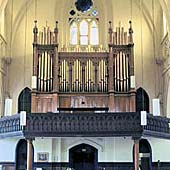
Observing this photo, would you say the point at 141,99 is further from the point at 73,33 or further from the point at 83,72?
the point at 73,33

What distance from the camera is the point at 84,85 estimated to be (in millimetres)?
21375

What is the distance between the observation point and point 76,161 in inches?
911

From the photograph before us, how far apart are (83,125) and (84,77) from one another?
3.42 meters

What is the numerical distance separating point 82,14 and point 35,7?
274 cm

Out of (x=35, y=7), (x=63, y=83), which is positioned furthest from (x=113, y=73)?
(x=35, y=7)

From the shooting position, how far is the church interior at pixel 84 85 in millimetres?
18797

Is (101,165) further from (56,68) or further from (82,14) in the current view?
(82,14)

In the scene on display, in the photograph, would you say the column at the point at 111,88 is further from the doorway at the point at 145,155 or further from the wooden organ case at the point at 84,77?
the doorway at the point at 145,155

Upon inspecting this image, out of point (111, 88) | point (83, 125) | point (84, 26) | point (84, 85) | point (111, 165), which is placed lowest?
point (111, 165)

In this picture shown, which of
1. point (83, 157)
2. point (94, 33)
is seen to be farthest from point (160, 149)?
point (94, 33)

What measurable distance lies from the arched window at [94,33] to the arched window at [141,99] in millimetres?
3694

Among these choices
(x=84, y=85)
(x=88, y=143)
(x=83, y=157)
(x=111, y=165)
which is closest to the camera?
(x=84, y=85)

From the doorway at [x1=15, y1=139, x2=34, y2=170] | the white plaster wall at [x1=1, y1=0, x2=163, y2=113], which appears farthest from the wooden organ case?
the doorway at [x1=15, y1=139, x2=34, y2=170]

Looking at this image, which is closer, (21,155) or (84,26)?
(21,155)
